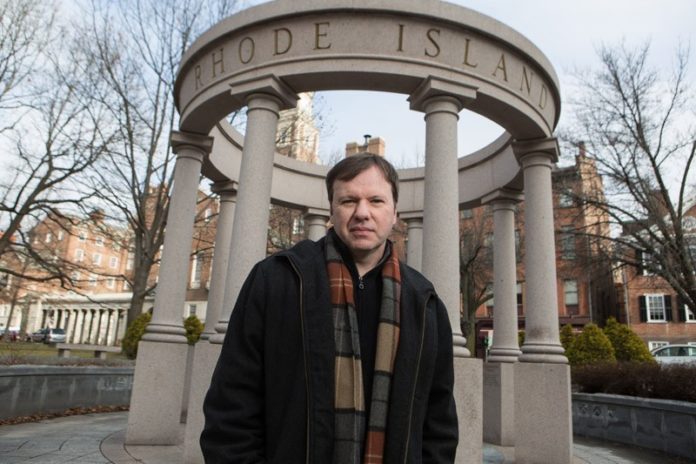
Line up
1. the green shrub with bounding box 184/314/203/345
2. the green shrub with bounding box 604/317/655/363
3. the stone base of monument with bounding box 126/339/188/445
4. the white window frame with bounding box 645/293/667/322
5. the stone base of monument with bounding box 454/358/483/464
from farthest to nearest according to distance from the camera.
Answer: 1. the white window frame with bounding box 645/293/667/322
2. the green shrub with bounding box 604/317/655/363
3. the green shrub with bounding box 184/314/203/345
4. the stone base of monument with bounding box 126/339/188/445
5. the stone base of monument with bounding box 454/358/483/464

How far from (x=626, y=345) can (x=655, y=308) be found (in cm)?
2697

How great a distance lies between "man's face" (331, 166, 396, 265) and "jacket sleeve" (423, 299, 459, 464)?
528 millimetres

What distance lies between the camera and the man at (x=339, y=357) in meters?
2.12

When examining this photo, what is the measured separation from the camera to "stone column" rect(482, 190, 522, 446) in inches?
431

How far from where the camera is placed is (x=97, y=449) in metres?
8.59

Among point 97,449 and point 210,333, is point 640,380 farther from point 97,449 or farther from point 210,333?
point 97,449

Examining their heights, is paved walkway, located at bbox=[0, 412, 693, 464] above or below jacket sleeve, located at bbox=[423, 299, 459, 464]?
below

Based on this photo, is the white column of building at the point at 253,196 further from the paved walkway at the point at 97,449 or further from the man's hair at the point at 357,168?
the man's hair at the point at 357,168

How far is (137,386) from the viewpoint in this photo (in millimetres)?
9070

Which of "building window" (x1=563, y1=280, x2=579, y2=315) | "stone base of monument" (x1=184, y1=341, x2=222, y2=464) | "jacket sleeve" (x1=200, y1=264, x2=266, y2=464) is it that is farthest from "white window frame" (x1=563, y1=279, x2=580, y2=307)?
"jacket sleeve" (x1=200, y1=264, x2=266, y2=464)

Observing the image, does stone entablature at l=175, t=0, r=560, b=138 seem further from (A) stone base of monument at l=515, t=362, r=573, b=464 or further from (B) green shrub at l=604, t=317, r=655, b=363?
(B) green shrub at l=604, t=317, r=655, b=363

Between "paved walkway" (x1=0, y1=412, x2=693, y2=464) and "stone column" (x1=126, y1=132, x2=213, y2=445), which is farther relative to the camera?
"stone column" (x1=126, y1=132, x2=213, y2=445)

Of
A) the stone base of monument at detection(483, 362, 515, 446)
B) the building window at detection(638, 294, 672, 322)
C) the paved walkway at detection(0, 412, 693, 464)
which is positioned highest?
the building window at detection(638, 294, 672, 322)

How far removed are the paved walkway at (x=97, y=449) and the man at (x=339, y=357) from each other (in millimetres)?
6671
